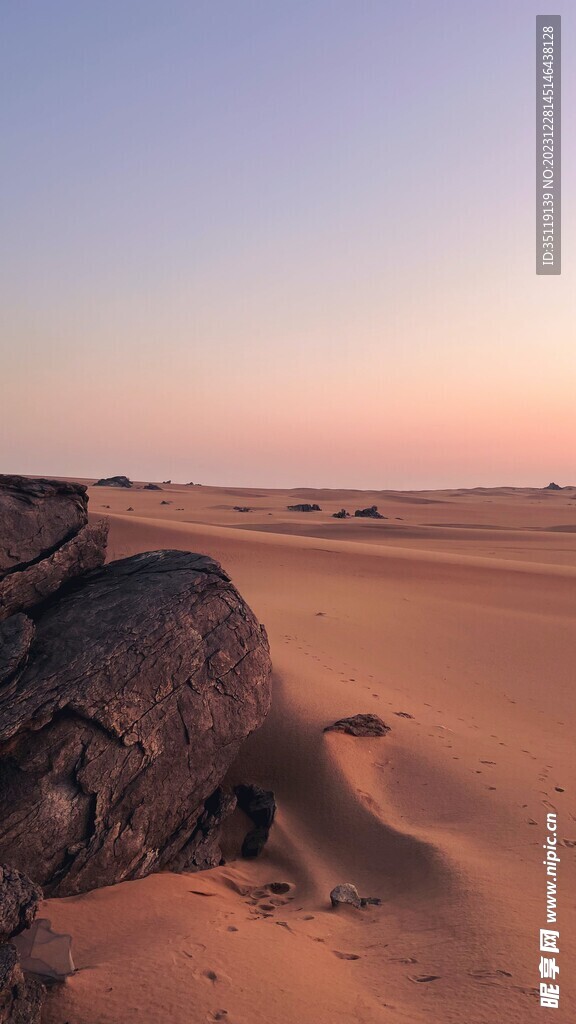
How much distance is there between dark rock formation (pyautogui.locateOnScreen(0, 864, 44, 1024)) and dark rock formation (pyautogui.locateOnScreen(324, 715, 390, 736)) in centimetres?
452

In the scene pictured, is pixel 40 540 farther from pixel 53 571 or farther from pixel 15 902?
pixel 15 902

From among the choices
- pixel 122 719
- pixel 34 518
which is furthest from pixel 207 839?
pixel 34 518

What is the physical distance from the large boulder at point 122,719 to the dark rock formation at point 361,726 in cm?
177

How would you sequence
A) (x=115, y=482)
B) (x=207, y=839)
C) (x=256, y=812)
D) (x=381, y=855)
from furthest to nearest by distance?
1. (x=115, y=482)
2. (x=256, y=812)
3. (x=381, y=855)
4. (x=207, y=839)

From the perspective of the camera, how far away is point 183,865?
5465mm

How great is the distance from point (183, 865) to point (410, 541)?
22881mm

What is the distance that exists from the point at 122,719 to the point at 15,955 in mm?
1967

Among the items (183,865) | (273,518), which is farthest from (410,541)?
(183,865)

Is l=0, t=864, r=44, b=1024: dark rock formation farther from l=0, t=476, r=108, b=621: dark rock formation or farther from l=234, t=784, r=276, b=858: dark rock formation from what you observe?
l=234, t=784, r=276, b=858: dark rock formation

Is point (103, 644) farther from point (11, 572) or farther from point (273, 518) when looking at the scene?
point (273, 518)

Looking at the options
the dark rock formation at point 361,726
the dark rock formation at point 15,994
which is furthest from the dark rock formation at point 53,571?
the dark rock formation at point 361,726

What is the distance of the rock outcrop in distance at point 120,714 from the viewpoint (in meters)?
4.73

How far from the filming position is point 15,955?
321cm

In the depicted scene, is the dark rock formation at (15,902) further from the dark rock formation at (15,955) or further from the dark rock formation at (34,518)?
the dark rock formation at (34,518)
